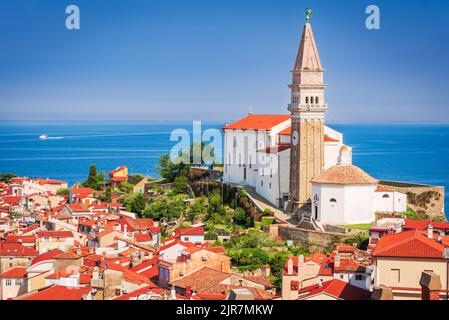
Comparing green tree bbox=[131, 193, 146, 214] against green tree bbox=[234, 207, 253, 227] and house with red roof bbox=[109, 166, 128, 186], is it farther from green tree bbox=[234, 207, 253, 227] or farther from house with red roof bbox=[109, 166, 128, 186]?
house with red roof bbox=[109, 166, 128, 186]

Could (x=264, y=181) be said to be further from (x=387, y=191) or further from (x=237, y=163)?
(x=387, y=191)

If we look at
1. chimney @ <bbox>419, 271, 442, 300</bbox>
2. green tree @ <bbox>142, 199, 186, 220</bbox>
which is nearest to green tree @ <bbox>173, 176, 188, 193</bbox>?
green tree @ <bbox>142, 199, 186, 220</bbox>

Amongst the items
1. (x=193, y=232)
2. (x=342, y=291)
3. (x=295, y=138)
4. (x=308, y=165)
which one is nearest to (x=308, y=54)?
(x=295, y=138)

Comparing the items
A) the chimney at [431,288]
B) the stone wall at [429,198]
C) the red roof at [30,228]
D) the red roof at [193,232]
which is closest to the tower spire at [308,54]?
the stone wall at [429,198]

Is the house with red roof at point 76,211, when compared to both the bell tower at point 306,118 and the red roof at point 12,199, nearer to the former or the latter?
the red roof at point 12,199

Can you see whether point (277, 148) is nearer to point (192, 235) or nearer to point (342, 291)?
point (192, 235)

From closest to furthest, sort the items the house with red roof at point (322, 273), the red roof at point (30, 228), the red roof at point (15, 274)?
1. the house with red roof at point (322, 273)
2. the red roof at point (15, 274)
3. the red roof at point (30, 228)
